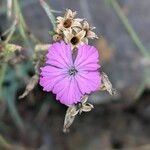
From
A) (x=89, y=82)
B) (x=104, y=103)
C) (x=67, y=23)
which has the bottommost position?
(x=104, y=103)

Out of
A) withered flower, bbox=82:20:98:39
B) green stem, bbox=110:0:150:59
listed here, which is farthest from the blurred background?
withered flower, bbox=82:20:98:39

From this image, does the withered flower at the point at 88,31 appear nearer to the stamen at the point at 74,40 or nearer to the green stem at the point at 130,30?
the stamen at the point at 74,40

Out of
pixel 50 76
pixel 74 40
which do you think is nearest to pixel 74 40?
pixel 74 40

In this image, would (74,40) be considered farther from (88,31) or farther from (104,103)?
(104,103)

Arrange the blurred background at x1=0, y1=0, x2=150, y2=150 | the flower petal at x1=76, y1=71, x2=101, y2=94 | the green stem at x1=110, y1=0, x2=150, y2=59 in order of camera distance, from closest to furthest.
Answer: the flower petal at x1=76, y1=71, x2=101, y2=94
the green stem at x1=110, y1=0, x2=150, y2=59
the blurred background at x1=0, y1=0, x2=150, y2=150

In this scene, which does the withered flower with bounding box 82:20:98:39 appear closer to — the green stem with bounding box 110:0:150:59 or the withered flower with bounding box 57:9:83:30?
the withered flower with bounding box 57:9:83:30

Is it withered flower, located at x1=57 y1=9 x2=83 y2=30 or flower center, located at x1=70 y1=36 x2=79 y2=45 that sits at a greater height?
withered flower, located at x1=57 y1=9 x2=83 y2=30

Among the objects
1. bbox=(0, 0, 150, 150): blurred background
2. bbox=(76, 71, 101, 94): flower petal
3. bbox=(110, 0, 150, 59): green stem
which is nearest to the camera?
bbox=(76, 71, 101, 94): flower petal
